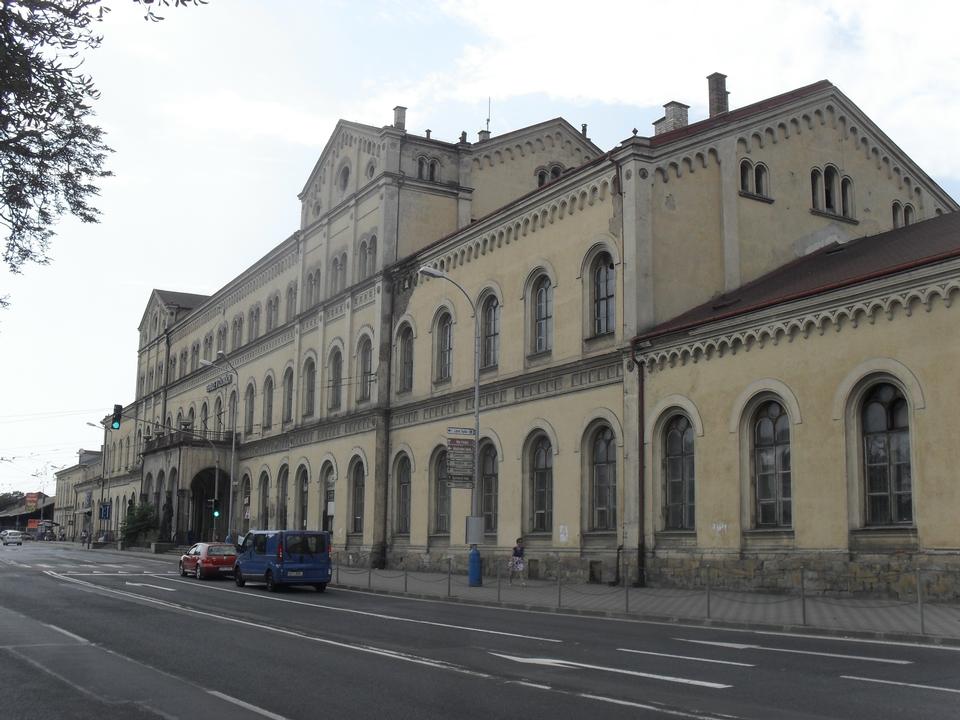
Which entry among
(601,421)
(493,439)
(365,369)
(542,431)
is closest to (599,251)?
(601,421)

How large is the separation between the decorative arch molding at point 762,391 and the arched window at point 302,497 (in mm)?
27873

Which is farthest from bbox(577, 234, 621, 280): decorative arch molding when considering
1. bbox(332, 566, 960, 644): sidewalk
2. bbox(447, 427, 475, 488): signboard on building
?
bbox(332, 566, 960, 644): sidewalk

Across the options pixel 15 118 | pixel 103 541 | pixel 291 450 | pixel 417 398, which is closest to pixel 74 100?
pixel 15 118

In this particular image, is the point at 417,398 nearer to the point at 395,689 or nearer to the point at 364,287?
the point at 364,287

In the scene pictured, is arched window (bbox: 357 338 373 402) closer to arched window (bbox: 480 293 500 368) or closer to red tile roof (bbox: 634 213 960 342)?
arched window (bbox: 480 293 500 368)

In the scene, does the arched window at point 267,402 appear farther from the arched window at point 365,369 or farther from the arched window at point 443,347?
the arched window at point 443,347

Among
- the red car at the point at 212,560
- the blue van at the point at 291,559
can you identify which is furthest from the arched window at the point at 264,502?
the blue van at the point at 291,559

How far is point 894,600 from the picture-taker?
20156 mm

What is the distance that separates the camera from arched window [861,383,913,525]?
20.9 m

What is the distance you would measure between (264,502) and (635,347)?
3080 cm

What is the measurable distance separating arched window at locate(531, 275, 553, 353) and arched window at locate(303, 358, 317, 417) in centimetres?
1823

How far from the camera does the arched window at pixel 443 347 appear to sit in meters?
37.4

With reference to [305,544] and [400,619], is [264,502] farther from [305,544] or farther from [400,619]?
[400,619]

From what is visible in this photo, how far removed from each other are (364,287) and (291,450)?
1070cm
